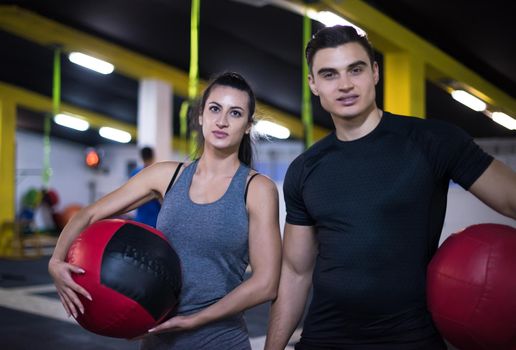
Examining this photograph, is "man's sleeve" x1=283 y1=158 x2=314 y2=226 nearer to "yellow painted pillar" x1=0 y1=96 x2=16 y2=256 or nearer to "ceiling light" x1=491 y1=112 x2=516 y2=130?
"ceiling light" x1=491 y1=112 x2=516 y2=130

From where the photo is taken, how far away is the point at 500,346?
1182mm

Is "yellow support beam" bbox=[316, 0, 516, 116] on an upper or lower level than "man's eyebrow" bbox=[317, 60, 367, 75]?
upper

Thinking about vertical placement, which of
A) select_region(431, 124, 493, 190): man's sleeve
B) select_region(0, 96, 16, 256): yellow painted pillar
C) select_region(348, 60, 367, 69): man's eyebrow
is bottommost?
select_region(431, 124, 493, 190): man's sleeve

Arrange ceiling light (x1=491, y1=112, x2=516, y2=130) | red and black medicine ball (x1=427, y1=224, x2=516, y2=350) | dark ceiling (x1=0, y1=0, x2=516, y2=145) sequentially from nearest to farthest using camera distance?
red and black medicine ball (x1=427, y1=224, x2=516, y2=350)
dark ceiling (x1=0, y1=0, x2=516, y2=145)
ceiling light (x1=491, y1=112, x2=516, y2=130)

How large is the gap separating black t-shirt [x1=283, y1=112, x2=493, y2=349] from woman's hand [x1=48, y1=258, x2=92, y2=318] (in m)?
0.58

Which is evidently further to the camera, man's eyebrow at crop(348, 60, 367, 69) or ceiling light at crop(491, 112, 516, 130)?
ceiling light at crop(491, 112, 516, 130)

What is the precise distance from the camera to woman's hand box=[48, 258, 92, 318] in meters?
1.31

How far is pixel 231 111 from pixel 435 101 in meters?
8.82

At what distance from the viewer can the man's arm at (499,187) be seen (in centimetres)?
121

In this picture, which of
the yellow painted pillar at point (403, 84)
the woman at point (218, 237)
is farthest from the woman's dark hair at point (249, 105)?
the yellow painted pillar at point (403, 84)

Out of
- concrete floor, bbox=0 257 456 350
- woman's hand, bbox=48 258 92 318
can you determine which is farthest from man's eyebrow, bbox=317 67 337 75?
concrete floor, bbox=0 257 456 350

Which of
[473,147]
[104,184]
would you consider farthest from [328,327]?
[104,184]

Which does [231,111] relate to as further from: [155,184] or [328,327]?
[328,327]

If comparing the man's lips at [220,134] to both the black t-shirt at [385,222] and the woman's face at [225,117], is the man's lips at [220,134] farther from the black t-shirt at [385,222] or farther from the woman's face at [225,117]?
the black t-shirt at [385,222]
